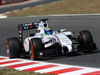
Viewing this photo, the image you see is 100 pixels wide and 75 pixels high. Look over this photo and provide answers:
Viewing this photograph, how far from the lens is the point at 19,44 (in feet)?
35.2

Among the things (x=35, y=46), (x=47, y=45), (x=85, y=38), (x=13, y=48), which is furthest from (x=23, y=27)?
(x=85, y=38)

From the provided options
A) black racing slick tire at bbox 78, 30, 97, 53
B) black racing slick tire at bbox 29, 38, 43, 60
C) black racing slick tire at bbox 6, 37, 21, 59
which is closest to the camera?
black racing slick tire at bbox 29, 38, 43, 60

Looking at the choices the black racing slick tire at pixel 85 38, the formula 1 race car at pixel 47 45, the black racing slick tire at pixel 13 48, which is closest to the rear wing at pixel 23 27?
the formula 1 race car at pixel 47 45

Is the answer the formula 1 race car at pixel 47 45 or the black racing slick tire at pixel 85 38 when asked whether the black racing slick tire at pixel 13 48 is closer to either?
the formula 1 race car at pixel 47 45

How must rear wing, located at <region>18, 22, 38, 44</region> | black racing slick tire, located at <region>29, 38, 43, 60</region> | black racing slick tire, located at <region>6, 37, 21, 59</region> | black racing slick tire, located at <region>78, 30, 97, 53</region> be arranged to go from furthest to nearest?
rear wing, located at <region>18, 22, 38, 44</region>
black racing slick tire, located at <region>6, 37, 21, 59</region>
black racing slick tire, located at <region>78, 30, 97, 53</region>
black racing slick tire, located at <region>29, 38, 43, 60</region>

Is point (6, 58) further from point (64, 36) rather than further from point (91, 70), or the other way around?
point (91, 70)

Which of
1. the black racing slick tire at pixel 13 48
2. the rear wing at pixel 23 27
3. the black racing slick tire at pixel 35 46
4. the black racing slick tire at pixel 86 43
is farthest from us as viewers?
the rear wing at pixel 23 27

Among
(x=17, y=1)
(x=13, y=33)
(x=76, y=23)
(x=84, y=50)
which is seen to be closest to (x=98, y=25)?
(x=76, y=23)

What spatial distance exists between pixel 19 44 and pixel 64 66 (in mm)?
2393

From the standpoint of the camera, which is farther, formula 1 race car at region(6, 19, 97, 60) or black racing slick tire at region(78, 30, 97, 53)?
black racing slick tire at region(78, 30, 97, 53)

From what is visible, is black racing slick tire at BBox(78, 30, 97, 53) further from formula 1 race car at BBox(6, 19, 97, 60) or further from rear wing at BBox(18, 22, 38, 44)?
rear wing at BBox(18, 22, 38, 44)

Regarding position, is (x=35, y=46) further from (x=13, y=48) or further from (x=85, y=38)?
(x=85, y=38)

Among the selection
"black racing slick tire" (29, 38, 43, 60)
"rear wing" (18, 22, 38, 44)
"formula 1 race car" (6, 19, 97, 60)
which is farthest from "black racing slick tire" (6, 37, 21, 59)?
"black racing slick tire" (29, 38, 43, 60)

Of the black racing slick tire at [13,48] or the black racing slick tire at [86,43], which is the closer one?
the black racing slick tire at [86,43]
